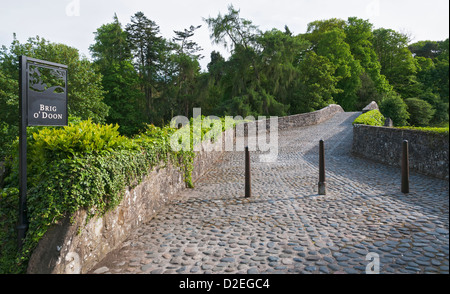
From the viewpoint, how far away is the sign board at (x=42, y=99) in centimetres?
336

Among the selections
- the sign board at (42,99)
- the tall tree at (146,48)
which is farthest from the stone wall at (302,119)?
the tall tree at (146,48)

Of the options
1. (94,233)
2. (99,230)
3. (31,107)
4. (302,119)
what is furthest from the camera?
(302,119)

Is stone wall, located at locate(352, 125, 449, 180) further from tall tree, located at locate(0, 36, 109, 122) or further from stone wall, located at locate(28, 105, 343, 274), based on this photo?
tall tree, located at locate(0, 36, 109, 122)

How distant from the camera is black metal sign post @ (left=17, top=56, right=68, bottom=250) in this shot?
10.8 ft

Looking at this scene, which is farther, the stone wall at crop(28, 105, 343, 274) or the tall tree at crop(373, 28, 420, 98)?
the tall tree at crop(373, 28, 420, 98)

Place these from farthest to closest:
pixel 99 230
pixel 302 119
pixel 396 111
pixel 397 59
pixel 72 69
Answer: pixel 397 59, pixel 72 69, pixel 302 119, pixel 396 111, pixel 99 230

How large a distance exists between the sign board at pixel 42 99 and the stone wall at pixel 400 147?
5908 mm

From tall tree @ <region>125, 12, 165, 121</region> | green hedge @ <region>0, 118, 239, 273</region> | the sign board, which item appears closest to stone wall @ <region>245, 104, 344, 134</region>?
green hedge @ <region>0, 118, 239, 273</region>

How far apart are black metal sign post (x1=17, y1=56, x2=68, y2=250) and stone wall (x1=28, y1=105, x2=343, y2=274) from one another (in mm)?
381

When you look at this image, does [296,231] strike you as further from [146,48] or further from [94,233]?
[146,48]

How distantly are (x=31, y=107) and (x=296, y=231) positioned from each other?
3.61m

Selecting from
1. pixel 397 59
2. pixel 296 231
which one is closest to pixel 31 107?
pixel 296 231

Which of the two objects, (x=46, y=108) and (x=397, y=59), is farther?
(x=397, y=59)

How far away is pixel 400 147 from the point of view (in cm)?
948
